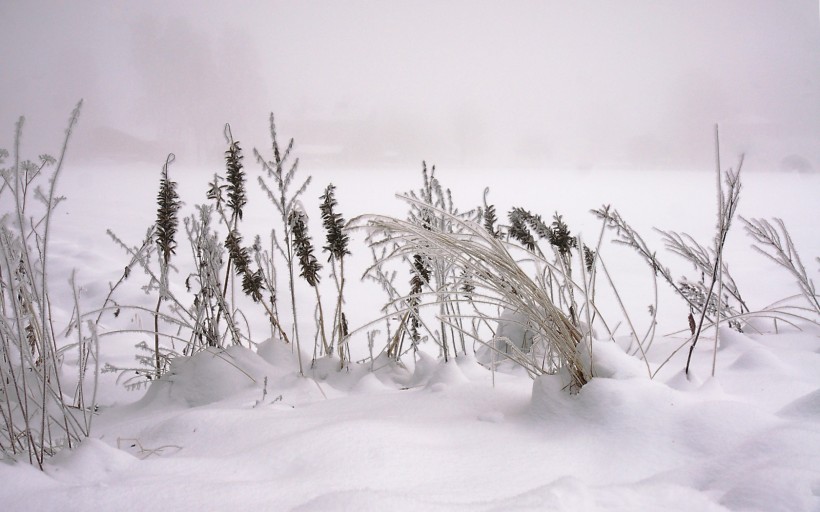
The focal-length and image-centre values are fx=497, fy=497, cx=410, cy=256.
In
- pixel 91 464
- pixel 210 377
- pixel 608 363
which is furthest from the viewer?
pixel 210 377

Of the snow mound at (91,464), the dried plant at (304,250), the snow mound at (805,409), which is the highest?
the dried plant at (304,250)

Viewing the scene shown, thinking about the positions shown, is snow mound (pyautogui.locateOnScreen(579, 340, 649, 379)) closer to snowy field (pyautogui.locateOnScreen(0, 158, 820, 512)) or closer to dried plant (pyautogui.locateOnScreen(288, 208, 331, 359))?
snowy field (pyautogui.locateOnScreen(0, 158, 820, 512))

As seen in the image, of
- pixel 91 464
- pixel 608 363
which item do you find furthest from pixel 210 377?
pixel 608 363

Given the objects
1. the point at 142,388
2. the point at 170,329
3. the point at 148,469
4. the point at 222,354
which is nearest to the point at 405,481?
the point at 148,469

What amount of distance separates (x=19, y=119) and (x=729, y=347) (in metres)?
1.72

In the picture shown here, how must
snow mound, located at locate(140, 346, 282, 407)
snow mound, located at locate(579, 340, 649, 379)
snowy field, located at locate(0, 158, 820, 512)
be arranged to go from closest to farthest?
snowy field, located at locate(0, 158, 820, 512) < snow mound, located at locate(579, 340, 649, 379) < snow mound, located at locate(140, 346, 282, 407)

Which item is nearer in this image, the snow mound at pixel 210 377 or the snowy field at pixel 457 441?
the snowy field at pixel 457 441

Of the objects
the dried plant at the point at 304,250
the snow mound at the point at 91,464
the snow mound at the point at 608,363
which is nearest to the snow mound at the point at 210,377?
the dried plant at the point at 304,250

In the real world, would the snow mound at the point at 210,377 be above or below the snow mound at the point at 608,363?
below

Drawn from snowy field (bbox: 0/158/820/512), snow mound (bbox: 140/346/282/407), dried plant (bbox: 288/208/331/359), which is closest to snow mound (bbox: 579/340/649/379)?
snowy field (bbox: 0/158/820/512)

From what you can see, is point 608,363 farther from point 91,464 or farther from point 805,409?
point 91,464

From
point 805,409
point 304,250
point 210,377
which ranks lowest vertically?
point 210,377

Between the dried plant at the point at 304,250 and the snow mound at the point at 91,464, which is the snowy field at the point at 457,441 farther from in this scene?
the dried plant at the point at 304,250

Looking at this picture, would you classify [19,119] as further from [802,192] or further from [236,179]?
[802,192]
